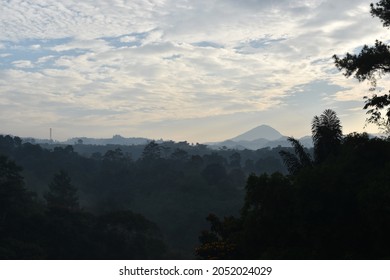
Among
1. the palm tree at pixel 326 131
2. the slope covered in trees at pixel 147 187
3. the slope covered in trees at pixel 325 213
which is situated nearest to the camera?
the slope covered in trees at pixel 325 213

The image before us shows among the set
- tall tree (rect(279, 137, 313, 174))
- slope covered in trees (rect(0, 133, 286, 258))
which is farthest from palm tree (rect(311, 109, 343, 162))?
slope covered in trees (rect(0, 133, 286, 258))

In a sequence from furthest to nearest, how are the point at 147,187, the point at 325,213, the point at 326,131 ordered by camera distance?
1. the point at 147,187
2. the point at 326,131
3. the point at 325,213

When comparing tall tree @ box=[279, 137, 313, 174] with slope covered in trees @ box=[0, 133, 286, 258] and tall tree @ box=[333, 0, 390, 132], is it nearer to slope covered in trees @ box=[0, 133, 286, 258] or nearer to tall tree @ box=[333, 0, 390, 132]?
tall tree @ box=[333, 0, 390, 132]

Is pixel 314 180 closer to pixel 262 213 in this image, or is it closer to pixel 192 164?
pixel 262 213

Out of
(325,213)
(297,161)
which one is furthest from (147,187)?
(325,213)

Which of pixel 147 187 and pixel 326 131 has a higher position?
pixel 326 131

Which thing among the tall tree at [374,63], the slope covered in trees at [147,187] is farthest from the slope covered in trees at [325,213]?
the slope covered in trees at [147,187]

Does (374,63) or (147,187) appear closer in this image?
(374,63)

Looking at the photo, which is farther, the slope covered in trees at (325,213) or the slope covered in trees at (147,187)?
the slope covered in trees at (147,187)

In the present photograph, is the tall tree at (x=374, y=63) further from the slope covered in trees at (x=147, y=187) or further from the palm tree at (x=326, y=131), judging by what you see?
the slope covered in trees at (x=147, y=187)

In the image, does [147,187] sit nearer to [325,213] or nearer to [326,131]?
[326,131]

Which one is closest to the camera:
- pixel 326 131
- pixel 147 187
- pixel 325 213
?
pixel 325 213

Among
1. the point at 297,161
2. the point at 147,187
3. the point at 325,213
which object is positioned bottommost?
the point at 147,187

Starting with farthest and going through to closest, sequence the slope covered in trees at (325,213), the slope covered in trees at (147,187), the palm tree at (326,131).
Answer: the slope covered in trees at (147,187), the palm tree at (326,131), the slope covered in trees at (325,213)
